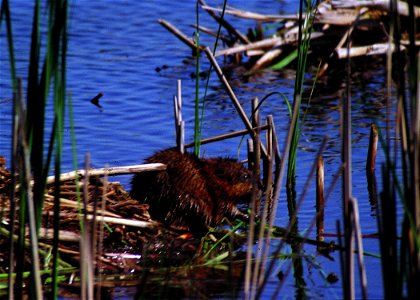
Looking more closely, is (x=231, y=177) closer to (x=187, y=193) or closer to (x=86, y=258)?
(x=187, y=193)

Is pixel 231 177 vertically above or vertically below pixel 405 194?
below

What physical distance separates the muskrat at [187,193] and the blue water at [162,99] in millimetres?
396

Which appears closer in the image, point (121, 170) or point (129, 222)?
point (129, 222)

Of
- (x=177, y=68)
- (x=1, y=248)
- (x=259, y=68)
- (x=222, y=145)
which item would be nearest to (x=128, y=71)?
(x=177, y=68)

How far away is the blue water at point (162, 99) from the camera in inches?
242

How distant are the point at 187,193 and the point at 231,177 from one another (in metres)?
0.44

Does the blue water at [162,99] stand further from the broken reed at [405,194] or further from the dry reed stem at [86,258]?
the dry reed stem at [86,258]

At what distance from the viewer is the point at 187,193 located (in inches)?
207

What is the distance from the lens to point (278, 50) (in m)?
10.2

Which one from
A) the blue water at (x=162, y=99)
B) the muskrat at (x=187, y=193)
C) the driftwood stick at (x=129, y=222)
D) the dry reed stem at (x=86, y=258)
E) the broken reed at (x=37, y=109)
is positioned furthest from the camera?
the blue water at (x=162, y=99)

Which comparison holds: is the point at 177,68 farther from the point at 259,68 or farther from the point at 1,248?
the point at 1,248

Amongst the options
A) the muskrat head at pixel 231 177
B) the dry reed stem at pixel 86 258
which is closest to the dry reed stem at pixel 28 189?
the dry reed stem at pixel 86 258

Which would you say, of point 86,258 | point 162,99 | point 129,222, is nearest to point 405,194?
point 86,258

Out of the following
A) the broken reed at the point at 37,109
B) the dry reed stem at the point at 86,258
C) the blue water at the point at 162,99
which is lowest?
the blue water at the point at 162,99
